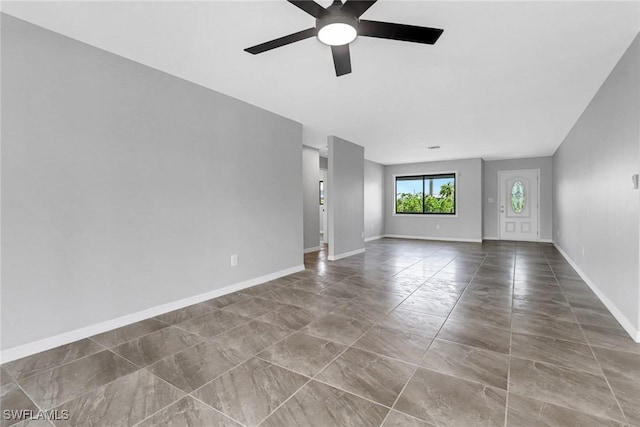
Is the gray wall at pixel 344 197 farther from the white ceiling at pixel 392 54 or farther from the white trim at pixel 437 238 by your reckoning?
the white trim at pixel 437 238

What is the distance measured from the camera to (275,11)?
6.70 feet

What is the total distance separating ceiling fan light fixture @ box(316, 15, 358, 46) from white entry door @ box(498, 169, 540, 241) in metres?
8.39

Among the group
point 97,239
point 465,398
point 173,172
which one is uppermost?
point 173,172

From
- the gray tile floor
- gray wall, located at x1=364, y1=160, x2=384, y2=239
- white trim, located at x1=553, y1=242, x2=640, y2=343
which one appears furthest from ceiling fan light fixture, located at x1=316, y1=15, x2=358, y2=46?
gray wall, located at x1=364, y1=160, x2=384, y2=239

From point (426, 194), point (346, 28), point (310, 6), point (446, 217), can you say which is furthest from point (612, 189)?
point (426, 194)

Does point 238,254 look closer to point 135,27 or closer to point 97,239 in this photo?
point 97,239

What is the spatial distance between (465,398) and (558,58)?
2.97 metres

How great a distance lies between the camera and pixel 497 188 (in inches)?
342

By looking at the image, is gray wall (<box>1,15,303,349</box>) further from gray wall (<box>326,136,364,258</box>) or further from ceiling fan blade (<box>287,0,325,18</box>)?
gray wall (<box>326,136,364,258</box>)

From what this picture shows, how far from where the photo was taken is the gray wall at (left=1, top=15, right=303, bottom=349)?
209 centimetres

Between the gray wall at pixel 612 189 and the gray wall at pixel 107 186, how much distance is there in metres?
3.67

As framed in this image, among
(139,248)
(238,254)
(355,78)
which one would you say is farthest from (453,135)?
(139,248)

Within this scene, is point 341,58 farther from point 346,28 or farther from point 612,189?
point 612,189

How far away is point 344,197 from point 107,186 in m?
4.11
